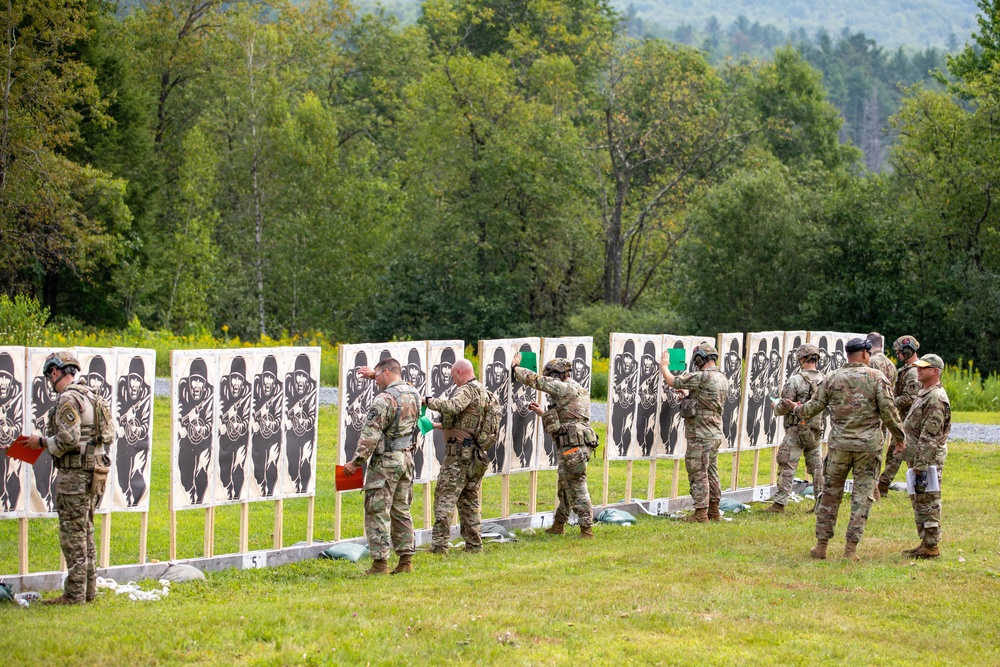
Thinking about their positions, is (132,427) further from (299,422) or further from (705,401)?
(705,401)

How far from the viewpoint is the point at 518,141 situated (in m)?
43.7

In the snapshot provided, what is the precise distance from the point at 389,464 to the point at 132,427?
2.77 m

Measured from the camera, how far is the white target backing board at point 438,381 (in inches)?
569

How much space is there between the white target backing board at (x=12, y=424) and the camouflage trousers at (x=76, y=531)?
1.02 m

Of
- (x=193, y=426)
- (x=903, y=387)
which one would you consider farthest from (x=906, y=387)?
(x=193, y=426)

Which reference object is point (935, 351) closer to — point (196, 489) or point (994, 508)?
point (994, 508)

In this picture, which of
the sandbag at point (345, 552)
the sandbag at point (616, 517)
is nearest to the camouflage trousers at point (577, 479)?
the sandbag at point (616, 517)

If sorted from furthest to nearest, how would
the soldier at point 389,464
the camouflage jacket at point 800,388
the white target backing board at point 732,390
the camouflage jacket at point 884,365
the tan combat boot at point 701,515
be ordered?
the white target backing board at point 732,390, the camouflage jacket at point 884,365, the camouflage jacket at point 800,388, the tan combat boot at point 701,515, the soldier at point 389,464

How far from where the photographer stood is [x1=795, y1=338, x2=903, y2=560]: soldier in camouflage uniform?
42.3ft

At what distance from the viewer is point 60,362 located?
10.7m

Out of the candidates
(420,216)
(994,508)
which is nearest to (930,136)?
(420,216)

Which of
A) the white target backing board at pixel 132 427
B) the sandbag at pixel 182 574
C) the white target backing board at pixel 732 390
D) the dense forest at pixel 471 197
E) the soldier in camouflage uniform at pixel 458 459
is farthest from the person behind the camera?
the dense forest at pixel 471 197

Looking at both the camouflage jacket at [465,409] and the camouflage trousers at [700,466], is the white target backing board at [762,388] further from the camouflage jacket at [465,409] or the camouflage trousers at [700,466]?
the camouflage jacket at [465,409]

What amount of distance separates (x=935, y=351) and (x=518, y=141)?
17125mm
